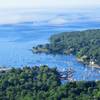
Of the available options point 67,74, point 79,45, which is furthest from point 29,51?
point 67,74

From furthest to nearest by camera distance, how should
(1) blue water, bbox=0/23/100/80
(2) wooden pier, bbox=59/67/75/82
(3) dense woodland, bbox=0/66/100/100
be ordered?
(1) blue water, bbox=0/23/100/80 < (2) wooden pier, bbox=59/67/75/82 < (3) dense woodland, bbox=0/66/100/100

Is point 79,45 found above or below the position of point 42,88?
above

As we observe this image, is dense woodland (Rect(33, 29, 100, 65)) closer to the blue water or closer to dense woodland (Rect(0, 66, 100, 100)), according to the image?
the blue water

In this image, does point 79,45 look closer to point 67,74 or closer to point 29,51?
point 29,51

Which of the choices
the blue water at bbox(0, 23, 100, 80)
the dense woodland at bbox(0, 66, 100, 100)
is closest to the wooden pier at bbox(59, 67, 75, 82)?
the blue water at bbox(0, 23, 100, 80)

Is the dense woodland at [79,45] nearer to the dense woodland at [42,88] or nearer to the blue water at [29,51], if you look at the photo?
the blue water at [29,51]

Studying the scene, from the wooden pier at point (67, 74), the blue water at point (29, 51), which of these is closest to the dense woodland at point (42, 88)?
the wooden pier at point (67, 74)
